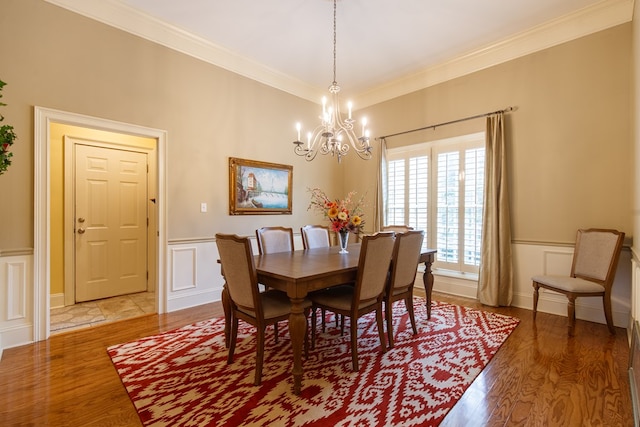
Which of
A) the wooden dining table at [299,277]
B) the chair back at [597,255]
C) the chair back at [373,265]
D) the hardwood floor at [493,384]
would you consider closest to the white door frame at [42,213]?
the hardwood floor at [493,384]

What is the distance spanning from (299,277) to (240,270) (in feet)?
1.41

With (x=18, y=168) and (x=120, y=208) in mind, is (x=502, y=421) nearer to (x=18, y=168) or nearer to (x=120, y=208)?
(x=18, y=168)

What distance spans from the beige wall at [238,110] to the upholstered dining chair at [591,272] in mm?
235

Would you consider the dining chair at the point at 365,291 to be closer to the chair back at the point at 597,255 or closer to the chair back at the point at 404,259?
the chair back at the point at 404,259

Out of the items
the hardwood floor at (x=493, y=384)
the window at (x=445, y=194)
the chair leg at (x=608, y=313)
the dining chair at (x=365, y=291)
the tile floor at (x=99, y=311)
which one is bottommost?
the tile floor at (x=99, y=311)

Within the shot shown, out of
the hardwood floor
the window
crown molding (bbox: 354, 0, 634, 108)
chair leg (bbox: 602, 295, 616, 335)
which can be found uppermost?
crown molding (bbox: 354, 0, 634, 108)

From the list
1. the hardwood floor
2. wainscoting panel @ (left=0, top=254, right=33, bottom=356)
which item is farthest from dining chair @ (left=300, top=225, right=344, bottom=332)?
wainscoting panel @ (left=0, top=254, right=33, bottom=356)

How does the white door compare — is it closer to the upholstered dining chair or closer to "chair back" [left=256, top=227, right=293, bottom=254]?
"chair back" [left=256, top=227, right=293, bottom=254]

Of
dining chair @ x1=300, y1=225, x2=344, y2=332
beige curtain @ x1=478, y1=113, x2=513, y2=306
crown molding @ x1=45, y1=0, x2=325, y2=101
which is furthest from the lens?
beige curtain @ x1=478, y1=113, x2=513, y2=306

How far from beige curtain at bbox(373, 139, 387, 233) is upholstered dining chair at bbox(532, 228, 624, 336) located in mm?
2202

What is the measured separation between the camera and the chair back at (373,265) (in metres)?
2.21

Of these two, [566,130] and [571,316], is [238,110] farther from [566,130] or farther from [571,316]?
[571,316]

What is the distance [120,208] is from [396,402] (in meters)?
4.29

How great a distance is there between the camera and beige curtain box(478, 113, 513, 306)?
365 cm
